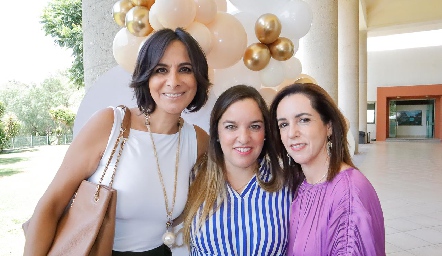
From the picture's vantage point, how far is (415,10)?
17.7 meters

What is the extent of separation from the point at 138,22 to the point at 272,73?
806mm

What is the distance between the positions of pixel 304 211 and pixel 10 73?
4.55 metres

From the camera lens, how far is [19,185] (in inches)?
223

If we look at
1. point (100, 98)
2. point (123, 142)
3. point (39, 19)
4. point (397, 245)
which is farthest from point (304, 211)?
point (39, 19)

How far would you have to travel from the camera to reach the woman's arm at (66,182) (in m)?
1.28

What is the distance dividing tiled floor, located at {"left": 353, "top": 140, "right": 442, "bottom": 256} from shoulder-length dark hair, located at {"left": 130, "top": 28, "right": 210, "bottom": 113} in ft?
10.8

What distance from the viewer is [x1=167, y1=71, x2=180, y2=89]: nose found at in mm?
1393

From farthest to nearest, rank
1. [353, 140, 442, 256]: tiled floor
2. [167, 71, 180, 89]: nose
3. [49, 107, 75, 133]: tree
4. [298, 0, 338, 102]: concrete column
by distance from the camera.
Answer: [298, 0, 338, 102]: concrete column < [49, 107, 75, 133]: tree < [353, 140, 442, 256]: tiled floor < [167, 71, 180, 89]: nose

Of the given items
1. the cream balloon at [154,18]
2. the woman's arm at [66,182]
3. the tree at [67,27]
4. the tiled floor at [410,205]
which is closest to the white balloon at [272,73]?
the cream balloon at [154,18]

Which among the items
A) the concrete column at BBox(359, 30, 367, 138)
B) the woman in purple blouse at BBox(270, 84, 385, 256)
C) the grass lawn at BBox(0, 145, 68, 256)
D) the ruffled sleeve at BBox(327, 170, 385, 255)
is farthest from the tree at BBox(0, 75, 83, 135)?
the concrete column at BBox(359, 30, 367, 138)

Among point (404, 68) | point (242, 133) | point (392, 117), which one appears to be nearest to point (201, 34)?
point (242, 133)

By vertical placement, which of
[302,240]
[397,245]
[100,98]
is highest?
[100,98]

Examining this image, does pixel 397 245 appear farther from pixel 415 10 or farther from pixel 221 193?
pixel 415 10

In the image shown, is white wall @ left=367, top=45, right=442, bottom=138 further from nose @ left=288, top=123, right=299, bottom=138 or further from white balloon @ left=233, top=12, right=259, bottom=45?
nose @ left=288, top=123, right=299, bottom=138
